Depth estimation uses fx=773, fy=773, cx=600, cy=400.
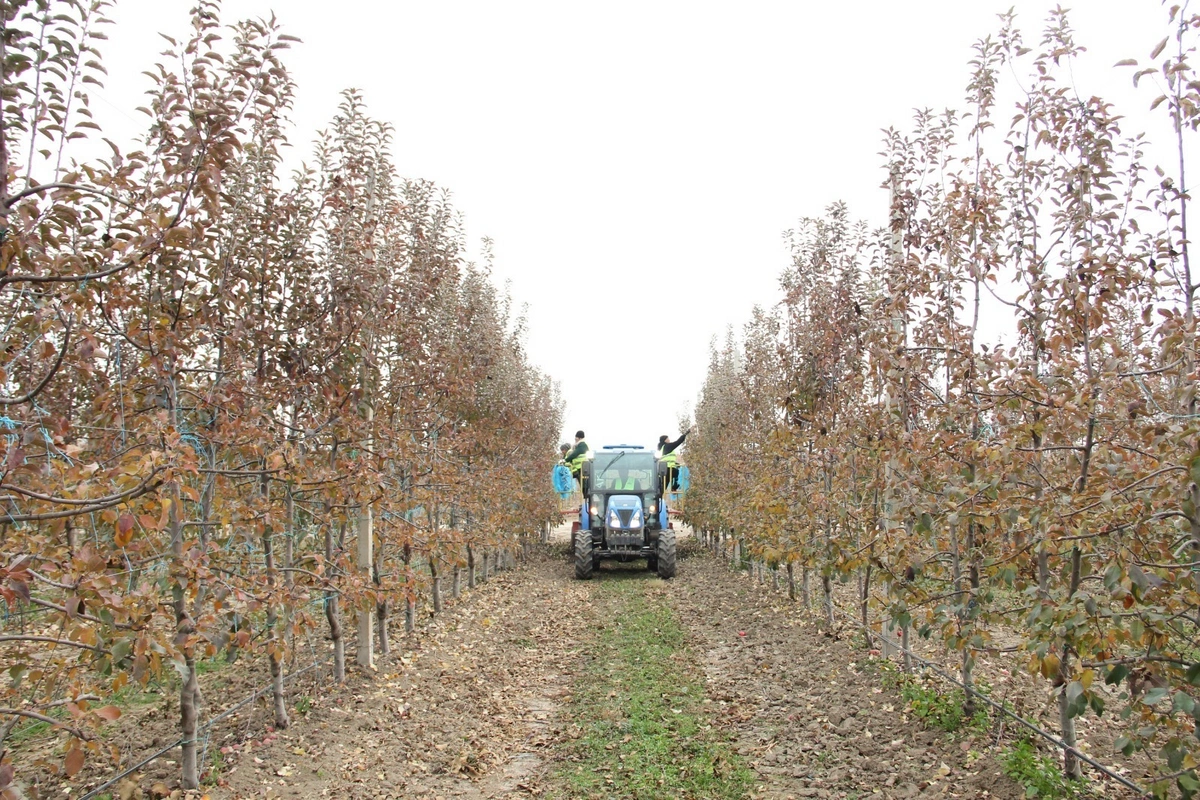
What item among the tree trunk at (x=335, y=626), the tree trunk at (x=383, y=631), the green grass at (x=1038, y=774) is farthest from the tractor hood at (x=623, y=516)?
the green grass at (x=1038, y=774)

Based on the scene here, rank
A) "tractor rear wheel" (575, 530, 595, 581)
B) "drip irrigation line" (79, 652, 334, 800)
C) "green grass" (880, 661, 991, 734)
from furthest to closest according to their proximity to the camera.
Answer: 1. "tractor rear wheel" (575, 530, 595, 581)
2. "green grass" (880, 661, 991, 734)
3. "drip irrigation line" (79, 652, 334, 800)

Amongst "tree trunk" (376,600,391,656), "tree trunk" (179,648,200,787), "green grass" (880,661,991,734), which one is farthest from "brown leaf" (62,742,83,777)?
"tree trunk" (376,600,391,656)

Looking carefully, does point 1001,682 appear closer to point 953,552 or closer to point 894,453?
point 953,552

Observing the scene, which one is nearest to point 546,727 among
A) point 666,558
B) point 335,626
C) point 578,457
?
point 335,626

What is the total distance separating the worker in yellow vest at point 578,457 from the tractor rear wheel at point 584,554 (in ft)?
6.14

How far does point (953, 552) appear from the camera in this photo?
6.12 metres

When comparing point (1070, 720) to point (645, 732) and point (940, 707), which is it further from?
point (645, 732)

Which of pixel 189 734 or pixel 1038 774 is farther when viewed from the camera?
pixel 189 734

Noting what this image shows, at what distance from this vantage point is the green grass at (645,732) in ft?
18.3

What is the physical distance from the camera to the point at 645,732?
6719mm

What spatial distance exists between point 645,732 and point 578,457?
515 inches

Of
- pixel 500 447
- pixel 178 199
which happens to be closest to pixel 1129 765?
pixel 178 199

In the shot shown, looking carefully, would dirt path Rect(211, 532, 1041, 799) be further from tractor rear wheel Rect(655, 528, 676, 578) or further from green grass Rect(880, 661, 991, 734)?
tractor rear wheel Rect(655, 528, 676, 578)

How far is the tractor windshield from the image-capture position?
61.6 feet
